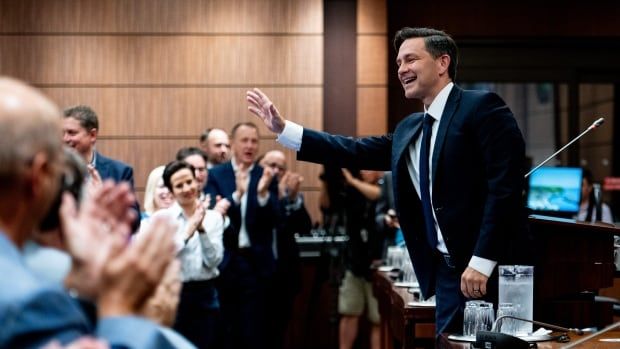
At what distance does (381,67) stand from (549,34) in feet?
5.65

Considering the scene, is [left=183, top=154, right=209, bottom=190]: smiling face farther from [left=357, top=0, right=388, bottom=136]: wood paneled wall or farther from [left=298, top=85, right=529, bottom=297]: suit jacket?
[left=357, top=0, right=388, bottom=136]: wood paneled wall

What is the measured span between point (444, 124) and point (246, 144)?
3076 mm

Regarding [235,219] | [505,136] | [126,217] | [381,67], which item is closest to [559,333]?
[505,136]

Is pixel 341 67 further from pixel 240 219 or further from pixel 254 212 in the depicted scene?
pixel 240 219

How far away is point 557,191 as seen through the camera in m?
7.37

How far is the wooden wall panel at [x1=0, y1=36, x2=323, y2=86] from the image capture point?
822 centimetres

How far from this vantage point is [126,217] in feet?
4.83

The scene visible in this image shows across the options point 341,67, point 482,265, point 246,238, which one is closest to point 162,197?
point 246,238

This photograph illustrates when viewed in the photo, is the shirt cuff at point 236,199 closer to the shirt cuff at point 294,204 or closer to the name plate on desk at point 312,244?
the shirt cuff at point 294,204

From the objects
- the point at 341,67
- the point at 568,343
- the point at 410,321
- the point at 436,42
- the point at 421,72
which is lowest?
the point at 410,321

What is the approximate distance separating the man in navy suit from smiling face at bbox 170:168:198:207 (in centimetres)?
153

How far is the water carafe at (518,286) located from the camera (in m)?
3.13

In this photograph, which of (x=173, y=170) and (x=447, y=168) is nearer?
(x=447, y=168)

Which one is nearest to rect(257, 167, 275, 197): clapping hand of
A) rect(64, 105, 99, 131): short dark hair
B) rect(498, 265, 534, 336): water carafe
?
rect(64, 105, 99, 131): short dark hair
